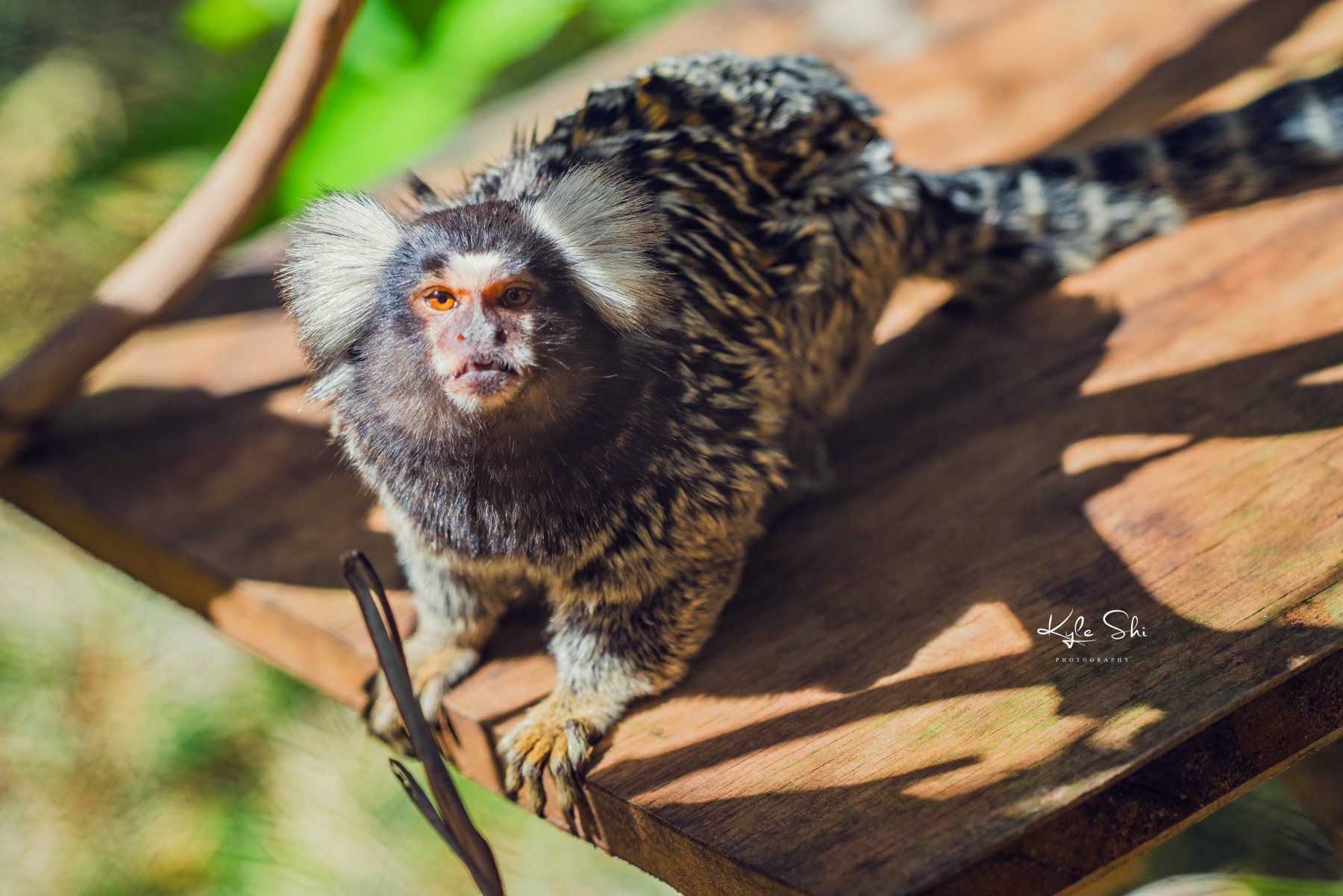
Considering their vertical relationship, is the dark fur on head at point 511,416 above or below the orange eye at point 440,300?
below

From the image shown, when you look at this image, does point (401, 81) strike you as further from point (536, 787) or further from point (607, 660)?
point (536, 787)

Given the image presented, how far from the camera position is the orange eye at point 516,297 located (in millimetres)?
1489

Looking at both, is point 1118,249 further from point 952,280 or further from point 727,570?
point 727,570

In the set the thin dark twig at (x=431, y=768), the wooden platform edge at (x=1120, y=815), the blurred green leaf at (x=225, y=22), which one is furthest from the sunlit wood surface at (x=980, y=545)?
the blurred green leaf at (x=225, y=22)

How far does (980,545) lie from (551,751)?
32.9 inches

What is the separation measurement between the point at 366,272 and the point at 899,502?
1.09 metres

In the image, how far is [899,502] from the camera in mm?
2041

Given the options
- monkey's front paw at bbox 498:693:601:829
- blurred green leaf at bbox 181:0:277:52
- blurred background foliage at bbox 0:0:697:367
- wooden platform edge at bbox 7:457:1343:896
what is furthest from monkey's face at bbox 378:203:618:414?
blurred green leaf at bbox 181:0:277:52

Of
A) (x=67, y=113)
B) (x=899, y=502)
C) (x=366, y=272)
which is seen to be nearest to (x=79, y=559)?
(x=67, y=113)

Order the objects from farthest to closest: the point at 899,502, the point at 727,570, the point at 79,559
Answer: the point at 79,559, the point at 899,502, the point at 727,570

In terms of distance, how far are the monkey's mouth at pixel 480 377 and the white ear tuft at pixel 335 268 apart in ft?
0.95

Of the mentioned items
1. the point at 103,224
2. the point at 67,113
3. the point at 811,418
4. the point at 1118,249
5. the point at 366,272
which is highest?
the point at 67,113

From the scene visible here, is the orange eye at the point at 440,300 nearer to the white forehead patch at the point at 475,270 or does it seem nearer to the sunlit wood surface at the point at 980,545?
the white forehead patch at the point at 475,270

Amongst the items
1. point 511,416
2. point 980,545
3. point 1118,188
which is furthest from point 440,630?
point 1118,188
